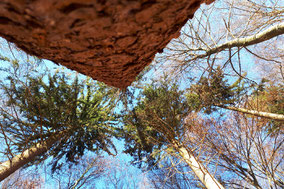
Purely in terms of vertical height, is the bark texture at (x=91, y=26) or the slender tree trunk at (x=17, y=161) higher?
the bark texture at (x=91, y=26)

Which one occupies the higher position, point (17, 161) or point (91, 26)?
point (91, 26)

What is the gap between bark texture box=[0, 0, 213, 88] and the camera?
612 millimetres

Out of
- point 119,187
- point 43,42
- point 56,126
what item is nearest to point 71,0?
point 43,42

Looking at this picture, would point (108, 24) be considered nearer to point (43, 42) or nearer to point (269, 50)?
point (43, 42)

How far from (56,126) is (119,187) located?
405cm

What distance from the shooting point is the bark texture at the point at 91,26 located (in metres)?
0.61

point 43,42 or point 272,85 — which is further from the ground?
point 272,85

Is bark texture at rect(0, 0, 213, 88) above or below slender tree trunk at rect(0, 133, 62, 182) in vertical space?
above

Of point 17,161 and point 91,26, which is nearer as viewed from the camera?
point 91,26

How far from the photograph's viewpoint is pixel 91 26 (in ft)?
2.40

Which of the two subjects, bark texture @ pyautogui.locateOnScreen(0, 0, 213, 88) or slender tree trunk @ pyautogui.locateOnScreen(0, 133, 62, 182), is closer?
bark texture @ pyautogui.locateOnScreen(0, 0, 213, 88)

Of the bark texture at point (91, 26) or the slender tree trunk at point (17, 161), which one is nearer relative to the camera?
the bark texture at point (91, 26)

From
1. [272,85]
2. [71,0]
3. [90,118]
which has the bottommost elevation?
[71,0]

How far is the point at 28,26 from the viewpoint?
73 centimetres
